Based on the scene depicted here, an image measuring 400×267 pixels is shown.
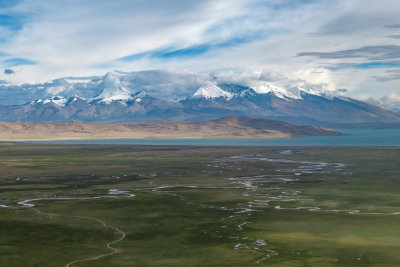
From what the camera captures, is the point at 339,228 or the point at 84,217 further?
the point at 84,217

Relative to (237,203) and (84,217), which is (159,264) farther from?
(237,203)

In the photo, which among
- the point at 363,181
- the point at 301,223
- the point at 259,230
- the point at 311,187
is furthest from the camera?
the point at 363,181

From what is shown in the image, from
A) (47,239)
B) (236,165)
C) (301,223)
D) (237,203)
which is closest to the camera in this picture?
(47,239)

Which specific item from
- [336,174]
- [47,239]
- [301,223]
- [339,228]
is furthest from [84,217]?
[336,174]

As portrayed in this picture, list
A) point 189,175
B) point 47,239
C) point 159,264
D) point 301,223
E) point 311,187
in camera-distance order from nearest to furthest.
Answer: point 159,264 → point 47,239 → point 301,223 → point 311,187 → point 189,175

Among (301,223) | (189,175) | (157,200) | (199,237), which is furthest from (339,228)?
(189,175)

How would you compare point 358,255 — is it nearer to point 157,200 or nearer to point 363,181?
point 157,200

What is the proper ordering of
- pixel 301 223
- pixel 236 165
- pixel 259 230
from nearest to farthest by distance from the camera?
1. pixel 259 230
2. pixel 301 223
3. pixel 236 165
